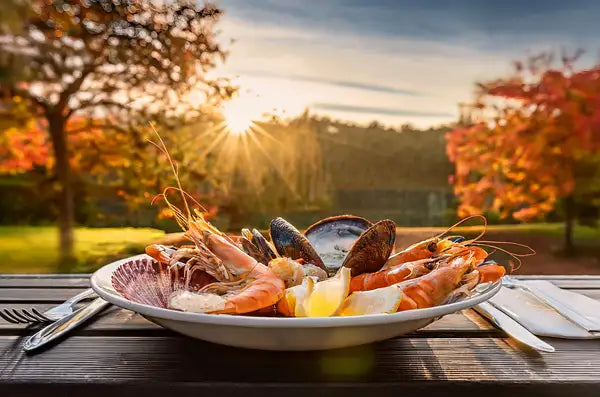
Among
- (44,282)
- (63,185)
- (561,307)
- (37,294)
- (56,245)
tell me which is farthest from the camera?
(56,245)

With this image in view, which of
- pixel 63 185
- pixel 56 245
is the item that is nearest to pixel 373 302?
pixel 63 185

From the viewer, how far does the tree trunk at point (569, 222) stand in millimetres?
5891

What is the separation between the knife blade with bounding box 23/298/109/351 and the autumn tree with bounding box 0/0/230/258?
3.55 m

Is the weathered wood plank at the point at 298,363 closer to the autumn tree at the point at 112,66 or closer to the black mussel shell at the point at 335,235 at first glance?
the black mussel shell at the point at 335,235

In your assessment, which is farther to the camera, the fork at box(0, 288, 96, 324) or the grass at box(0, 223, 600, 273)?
the grass at box(0, 223, 600, 273)

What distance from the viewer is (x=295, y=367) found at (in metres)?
0.69

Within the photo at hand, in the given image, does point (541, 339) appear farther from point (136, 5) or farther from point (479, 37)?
point (479, 37)

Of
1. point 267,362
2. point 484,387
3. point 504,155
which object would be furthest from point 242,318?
point 504,155

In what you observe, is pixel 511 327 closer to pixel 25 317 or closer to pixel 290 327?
pixel 290 327

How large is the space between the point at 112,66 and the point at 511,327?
4.03 meters

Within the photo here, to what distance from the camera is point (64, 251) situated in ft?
14.9

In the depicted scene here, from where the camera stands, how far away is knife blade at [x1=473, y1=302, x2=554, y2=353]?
2.51ft

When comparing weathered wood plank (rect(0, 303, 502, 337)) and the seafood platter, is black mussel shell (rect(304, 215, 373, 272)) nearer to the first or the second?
the seafood platter

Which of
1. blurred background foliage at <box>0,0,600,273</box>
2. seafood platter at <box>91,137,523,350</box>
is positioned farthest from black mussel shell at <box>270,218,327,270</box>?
blurred background foliage at <box>0,0,600,273</box>
